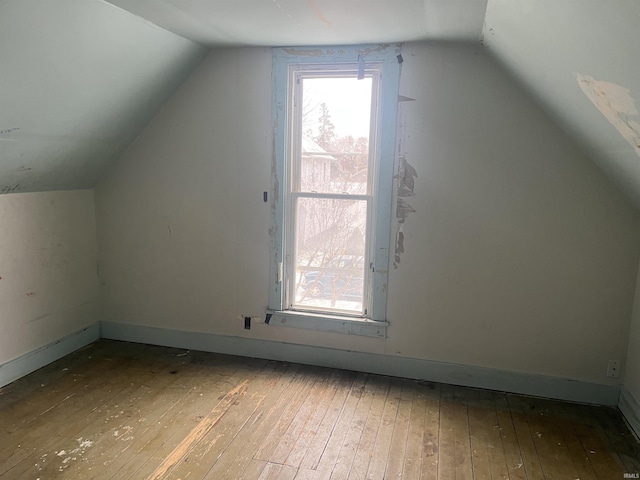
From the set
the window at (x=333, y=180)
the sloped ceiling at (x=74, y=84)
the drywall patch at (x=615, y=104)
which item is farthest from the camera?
the window at (x=333, y=180)

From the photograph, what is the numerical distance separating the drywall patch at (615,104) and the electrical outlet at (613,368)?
1486 millimetres

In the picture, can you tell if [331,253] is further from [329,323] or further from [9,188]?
[9,188]

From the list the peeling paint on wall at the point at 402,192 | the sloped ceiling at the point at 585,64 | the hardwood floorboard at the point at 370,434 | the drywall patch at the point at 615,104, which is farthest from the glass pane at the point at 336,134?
the drywall patch at the point at 615,104

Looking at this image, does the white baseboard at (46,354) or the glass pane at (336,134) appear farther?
the glass pane at (336,134)

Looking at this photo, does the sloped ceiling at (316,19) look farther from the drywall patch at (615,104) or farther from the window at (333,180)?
the drywall patch at (615,104)

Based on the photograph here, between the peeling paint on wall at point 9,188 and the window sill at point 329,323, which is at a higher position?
the peeling paint on wall at point 9,188

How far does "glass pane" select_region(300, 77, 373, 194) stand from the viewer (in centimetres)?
309

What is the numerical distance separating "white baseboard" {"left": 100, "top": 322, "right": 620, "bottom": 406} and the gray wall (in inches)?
2.3

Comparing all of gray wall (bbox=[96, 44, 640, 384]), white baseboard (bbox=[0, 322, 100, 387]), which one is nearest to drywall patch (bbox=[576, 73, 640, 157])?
gray wall (bbox=[96, 44, 640, 384])

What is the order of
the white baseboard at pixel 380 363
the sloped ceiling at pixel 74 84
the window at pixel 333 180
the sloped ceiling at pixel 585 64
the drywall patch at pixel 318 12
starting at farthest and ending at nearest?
the window at pixel 333 180 < the white baseboard at pixel 380 363 < the drywall patch at pixel 318 12 < the sloped ceiling at pixel 74 84 < the sloped ceiling at pixel 585 64

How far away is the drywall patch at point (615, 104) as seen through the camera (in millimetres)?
1639

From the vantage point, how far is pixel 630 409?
8.73 ft

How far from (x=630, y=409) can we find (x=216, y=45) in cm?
335

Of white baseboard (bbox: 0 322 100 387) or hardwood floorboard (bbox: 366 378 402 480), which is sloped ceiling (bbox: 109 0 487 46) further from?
white baseboard (bbox: 0 322 100 387)
